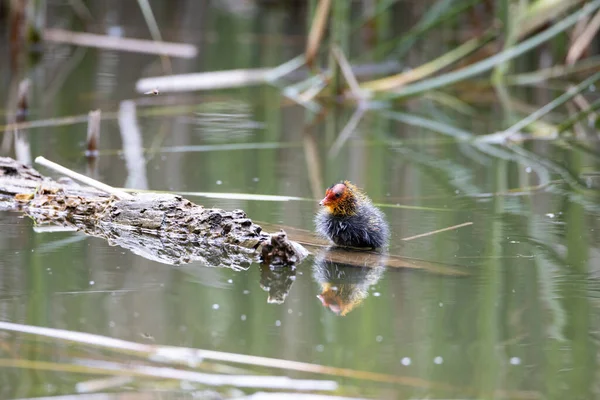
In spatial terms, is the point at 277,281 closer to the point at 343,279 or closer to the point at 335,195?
the point at 343,279

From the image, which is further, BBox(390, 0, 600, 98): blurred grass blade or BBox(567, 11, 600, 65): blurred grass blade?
BBox(567, 11, 600, 65): blurred grass blade

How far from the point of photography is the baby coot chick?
12.4ft

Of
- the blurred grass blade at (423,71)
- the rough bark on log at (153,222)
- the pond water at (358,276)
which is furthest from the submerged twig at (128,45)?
the rough bark on log at (153,222)

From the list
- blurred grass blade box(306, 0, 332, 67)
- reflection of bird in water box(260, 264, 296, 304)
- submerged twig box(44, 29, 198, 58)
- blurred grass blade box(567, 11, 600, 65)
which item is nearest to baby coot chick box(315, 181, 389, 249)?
reflection of bird in water box(260, 264, 296, 304)

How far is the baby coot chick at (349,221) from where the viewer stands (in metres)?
3.79

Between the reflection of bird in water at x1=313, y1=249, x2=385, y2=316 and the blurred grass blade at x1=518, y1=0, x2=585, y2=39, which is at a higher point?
the blurred grass blade at x1=518, y1=0, x2=585, y2=39

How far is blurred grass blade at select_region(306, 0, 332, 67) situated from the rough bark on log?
383cm

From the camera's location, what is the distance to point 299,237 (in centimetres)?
399

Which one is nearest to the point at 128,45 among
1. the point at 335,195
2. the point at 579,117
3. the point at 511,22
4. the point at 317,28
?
the point at 317,28

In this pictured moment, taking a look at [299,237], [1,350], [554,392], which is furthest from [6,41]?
[554,392]

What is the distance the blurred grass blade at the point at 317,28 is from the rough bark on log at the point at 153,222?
12.6 feet

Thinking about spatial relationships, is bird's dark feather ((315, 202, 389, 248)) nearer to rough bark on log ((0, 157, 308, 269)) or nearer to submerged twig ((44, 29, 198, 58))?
rough bark on log ((0, 157, 308, 269))

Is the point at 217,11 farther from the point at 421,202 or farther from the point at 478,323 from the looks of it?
the point at 478,323

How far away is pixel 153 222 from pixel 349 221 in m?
0.83
